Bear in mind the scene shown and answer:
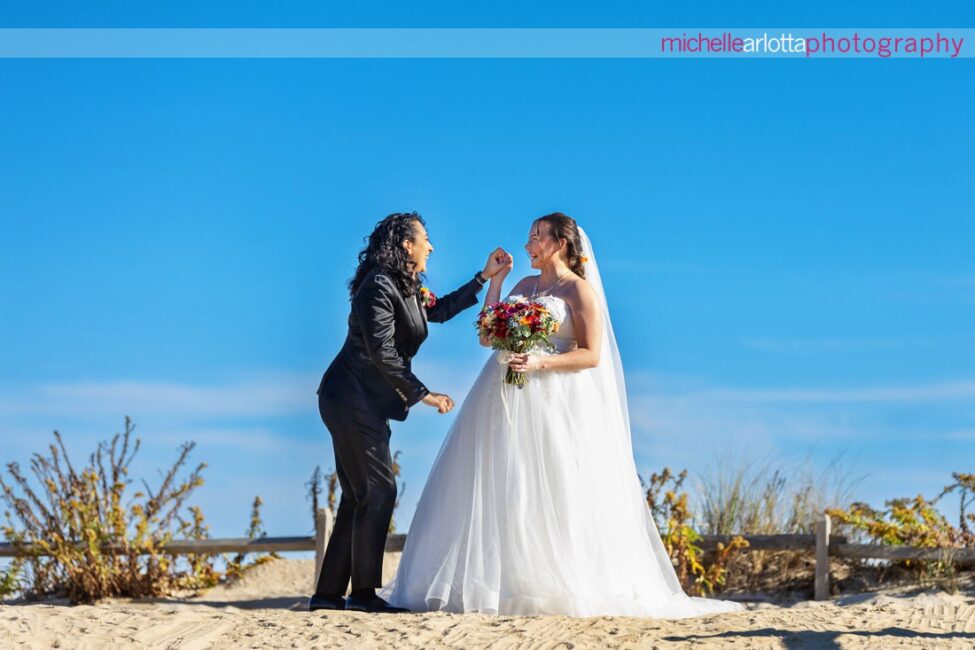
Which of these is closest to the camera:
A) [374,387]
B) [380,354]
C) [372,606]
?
[380,354]

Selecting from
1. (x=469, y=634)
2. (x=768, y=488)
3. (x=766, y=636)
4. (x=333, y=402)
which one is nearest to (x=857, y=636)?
(x=766, y=636)

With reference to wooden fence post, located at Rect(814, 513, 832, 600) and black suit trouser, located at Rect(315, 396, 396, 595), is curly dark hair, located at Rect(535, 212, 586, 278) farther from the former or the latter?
wooden fence post, located at Rect(814, 513, 832, 600)

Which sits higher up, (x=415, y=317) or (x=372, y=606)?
(x=415, y=317)

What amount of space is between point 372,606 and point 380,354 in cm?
166

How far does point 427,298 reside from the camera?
7.68m

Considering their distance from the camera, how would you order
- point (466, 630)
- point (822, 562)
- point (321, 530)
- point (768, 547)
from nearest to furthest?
point (466, 630) → point (822, 562) → point (768, 547) → point (321, 530)

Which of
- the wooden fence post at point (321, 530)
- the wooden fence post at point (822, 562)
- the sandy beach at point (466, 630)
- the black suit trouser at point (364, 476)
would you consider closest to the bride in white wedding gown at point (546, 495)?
the black suit trouser at point (364, 476)

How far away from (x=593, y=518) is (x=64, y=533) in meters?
6.88

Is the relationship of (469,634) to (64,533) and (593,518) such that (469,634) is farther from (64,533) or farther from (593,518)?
(64,533)

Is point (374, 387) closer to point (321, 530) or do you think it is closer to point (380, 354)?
point (380, 354)

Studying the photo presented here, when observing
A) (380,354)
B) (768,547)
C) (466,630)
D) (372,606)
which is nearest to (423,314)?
(380,354)

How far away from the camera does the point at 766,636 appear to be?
634 cm

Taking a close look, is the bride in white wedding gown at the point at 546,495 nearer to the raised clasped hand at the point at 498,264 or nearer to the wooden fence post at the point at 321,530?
the raised clasped hand at the point at 498,264

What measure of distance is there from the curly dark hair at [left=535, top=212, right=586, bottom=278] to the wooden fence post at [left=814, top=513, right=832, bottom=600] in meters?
4.58
